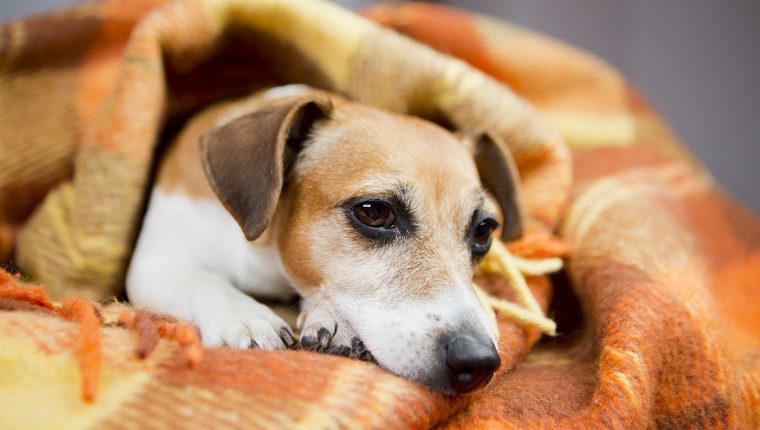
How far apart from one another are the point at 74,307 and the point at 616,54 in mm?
2896

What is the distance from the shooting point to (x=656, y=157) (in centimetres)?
205

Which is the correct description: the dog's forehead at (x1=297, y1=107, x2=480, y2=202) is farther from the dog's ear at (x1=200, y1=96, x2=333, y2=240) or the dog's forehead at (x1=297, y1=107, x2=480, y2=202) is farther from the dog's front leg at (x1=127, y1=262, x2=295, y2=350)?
the dog's front leg at (x1=127, y1=262, x2=295, y2=350)

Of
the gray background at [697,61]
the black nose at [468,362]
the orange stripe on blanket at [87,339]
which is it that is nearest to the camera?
the orange stripe on blanket at [87,339]

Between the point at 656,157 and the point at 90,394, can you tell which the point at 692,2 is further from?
the point at 90,394

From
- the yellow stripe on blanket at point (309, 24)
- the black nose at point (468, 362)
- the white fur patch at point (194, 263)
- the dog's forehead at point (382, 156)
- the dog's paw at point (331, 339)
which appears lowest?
the white fur patch at point (194, 263)

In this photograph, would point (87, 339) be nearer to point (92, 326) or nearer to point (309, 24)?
point (92, 326)

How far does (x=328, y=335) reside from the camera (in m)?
1.11

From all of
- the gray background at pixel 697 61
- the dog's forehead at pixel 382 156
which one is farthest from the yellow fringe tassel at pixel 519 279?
the gray background at pixel 697 61

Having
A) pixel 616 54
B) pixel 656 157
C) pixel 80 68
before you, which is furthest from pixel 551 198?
pixel 616 54

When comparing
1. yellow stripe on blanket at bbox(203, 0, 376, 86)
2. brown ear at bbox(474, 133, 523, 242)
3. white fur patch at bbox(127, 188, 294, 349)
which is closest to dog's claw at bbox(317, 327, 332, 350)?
white fur patch at bbox(127, 188, 294, 349)

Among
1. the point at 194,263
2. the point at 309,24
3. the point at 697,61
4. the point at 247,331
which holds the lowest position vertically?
the point at 194,263

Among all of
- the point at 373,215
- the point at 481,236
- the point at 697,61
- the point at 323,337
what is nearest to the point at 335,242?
the point at 373,215

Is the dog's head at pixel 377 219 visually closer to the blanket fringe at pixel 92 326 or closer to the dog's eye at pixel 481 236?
the dog's eye at pixel 481 236

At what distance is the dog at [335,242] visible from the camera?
1045 mm
